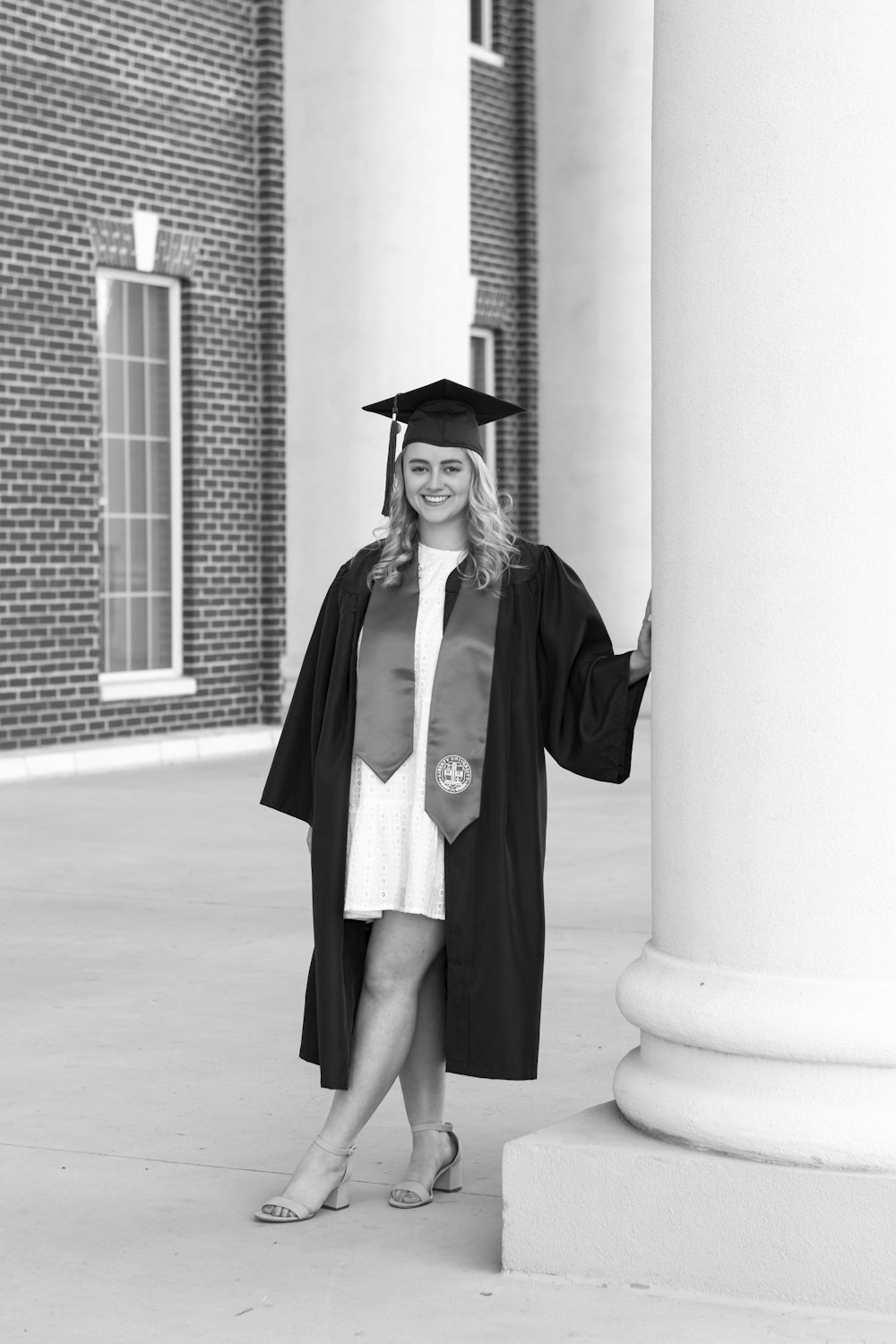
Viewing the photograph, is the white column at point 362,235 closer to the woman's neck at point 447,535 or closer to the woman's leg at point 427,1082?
the woman's neck at point 447,535

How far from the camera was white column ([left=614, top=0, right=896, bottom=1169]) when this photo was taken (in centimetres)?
369

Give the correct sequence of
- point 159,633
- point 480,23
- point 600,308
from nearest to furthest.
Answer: point 159,633 → point 600,308 → point 480,23

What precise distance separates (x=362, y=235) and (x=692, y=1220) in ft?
31.9

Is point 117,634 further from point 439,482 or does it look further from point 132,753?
point 439,482

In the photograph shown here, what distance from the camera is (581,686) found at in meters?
4.34

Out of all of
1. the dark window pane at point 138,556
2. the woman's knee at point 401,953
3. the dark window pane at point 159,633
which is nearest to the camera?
the woman's knee at point 401,953

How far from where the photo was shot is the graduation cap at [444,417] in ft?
14.6

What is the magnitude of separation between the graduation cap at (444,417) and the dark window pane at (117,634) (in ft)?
28.7

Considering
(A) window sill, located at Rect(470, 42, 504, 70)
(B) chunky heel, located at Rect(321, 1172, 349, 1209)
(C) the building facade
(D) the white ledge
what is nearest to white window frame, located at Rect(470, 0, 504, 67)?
(A) window sill, located at Rect(470, 42, 504, 70)

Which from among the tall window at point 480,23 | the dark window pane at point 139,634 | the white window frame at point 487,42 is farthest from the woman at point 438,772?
the tall window at point 480,23

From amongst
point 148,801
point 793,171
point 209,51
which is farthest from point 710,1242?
point 209,51

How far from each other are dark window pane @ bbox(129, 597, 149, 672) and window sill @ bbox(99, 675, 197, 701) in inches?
4.4

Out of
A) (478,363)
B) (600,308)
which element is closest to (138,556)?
(478,363)

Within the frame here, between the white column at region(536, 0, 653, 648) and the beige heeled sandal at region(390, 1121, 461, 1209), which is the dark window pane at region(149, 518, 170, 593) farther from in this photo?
the beige heeled sandal at region(390, 1121, 461, 1209)
